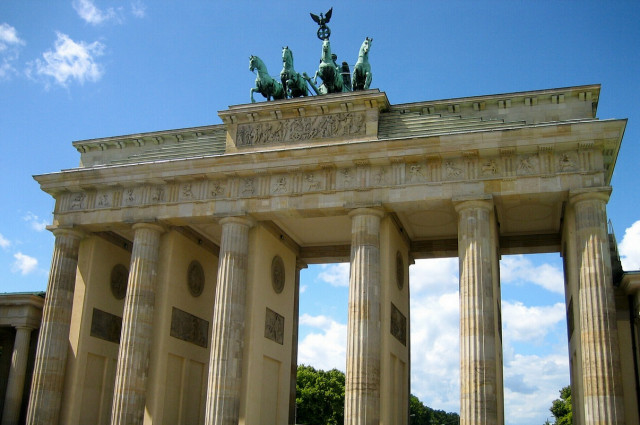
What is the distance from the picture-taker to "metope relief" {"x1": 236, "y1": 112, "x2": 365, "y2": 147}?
97.8ft

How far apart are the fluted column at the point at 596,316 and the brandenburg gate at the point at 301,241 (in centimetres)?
6

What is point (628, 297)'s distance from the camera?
27.6 metres

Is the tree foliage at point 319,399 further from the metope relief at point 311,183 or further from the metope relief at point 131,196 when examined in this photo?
the metope relief at point 311,183

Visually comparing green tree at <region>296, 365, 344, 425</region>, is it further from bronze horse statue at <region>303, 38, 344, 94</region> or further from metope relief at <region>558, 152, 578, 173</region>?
metope relief at <region>558, 152, 578, 173</region>

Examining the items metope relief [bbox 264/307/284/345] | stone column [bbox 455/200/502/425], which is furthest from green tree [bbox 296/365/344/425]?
stone column [bbox 455/200/502/425]

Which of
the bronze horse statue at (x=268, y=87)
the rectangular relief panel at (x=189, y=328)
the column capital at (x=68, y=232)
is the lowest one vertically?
the rectangular relief panel at (x=189, y=328)

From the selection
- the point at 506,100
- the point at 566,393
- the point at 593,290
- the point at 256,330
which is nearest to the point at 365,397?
the point at 256,330

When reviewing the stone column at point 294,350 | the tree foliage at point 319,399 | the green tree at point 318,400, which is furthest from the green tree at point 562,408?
the stone column at point 294,350

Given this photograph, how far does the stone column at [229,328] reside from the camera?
27312mm

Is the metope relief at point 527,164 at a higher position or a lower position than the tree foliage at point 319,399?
higher

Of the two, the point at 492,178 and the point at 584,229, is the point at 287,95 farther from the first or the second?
the point at 584,229

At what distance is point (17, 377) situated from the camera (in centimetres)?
3403

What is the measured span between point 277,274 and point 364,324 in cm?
783

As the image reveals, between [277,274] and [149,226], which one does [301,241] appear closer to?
[277,274]
